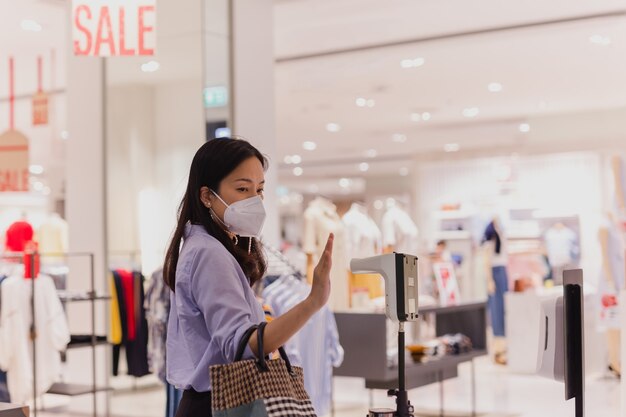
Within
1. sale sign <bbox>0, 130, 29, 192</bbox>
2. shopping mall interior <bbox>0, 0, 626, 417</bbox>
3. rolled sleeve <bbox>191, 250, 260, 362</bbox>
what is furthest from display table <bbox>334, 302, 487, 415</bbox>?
rolled sleeve <bbox>191, 250, 260, 362</bbox>

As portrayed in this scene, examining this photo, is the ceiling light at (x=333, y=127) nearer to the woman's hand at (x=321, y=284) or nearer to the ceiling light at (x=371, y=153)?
the ceiling light at (x=371, y=153)

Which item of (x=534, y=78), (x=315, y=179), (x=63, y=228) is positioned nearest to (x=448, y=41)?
(x=534, y=78)

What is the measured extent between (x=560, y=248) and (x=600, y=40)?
4.53 m

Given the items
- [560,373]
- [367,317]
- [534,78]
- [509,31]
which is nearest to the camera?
[560,373]

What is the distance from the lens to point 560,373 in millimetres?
3129

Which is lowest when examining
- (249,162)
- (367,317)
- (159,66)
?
(367,317)

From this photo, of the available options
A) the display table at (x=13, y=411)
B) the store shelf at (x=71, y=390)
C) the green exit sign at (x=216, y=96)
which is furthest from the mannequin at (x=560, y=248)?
the display table at (x=13, y=411)

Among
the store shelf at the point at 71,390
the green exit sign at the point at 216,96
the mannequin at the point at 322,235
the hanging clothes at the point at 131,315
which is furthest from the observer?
the mannequin at the point at 322,235

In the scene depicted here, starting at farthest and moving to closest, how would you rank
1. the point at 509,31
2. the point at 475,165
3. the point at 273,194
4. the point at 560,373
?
1. the point at 475,165
2. the point at 509,31
3. the point at 273,194
4. the point at 560,373

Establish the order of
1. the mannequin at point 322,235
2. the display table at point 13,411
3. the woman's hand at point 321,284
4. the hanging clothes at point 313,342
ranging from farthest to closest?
the mannequin at point 322,235 → the hanging clothes at point 313,342 → the display table at point 13,411 → the woman's hand at point 321,284

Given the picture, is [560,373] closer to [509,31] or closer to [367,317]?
[367,317]

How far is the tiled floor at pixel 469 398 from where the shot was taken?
7.46m

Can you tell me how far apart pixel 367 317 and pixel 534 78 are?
579 cm

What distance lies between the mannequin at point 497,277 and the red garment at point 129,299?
5.28 meters
